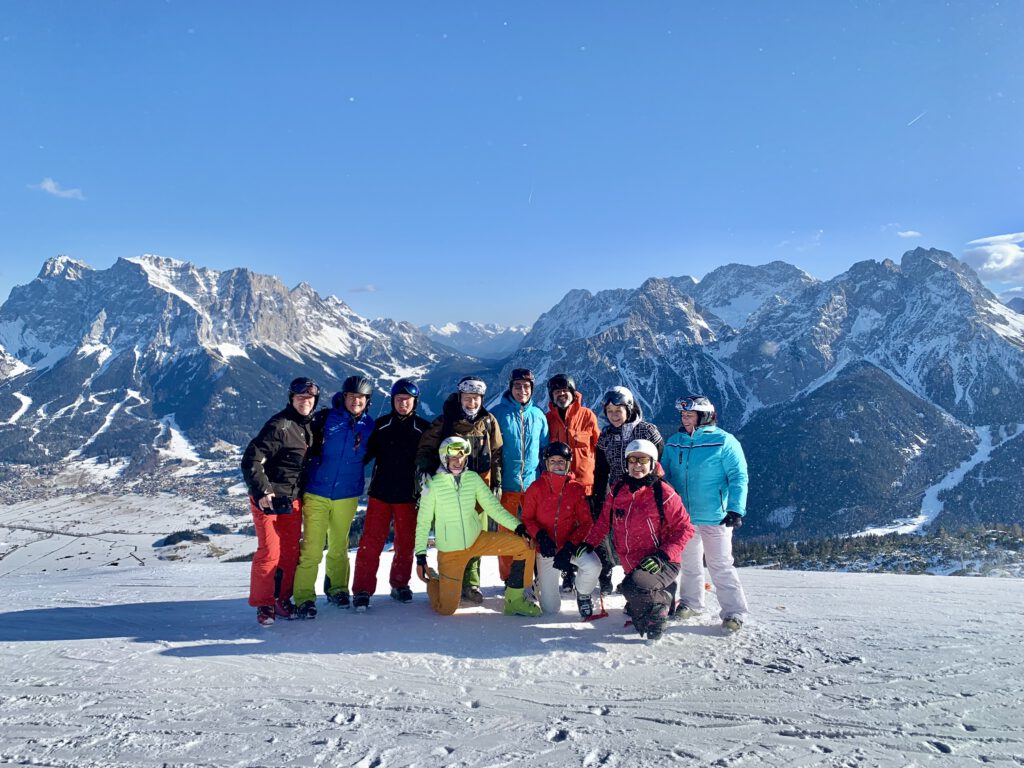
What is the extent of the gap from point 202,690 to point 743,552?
248 ft

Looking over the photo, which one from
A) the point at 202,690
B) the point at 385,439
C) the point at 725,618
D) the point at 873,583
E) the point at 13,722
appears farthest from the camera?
the point at 873,583

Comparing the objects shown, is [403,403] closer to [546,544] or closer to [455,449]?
[455,449]

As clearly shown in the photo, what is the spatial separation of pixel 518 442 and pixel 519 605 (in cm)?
249

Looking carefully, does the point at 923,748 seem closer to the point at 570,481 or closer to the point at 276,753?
the point at 570,481

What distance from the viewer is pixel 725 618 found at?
25.0ft

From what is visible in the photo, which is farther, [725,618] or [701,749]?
[725,618]

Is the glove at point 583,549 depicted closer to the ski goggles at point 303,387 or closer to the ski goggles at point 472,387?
the ski goggles at point 472,387

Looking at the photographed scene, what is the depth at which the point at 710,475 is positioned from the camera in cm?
803

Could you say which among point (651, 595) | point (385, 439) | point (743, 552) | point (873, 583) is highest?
point (385, 439)

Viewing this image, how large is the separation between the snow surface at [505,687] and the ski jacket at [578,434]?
2.07 m

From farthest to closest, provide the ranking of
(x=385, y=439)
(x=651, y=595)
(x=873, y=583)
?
1. (x=873, y=583)
2. (x=385, y=439)
3. (x=651, y=595)

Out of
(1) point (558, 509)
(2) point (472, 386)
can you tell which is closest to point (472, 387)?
(2) point (472, 386)

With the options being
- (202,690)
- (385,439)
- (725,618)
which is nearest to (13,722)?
(202,690)

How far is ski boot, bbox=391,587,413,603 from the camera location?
912 centimetres
